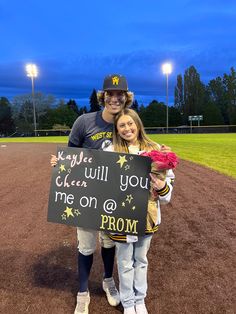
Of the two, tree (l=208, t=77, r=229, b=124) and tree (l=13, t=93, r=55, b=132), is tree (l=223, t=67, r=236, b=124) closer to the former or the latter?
tree (l=208, t=77, r=229, b=124)

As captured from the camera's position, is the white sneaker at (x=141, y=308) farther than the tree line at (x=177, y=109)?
No

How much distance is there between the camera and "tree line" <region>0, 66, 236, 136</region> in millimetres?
82631

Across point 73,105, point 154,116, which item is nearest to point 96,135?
point 154,116

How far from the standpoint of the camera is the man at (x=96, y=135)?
3.30m

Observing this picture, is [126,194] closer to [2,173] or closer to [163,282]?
[163,282]

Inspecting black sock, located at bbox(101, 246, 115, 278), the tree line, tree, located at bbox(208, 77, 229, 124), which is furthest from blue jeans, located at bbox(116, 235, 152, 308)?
tree, located at bbox(208, 77, 229, 124)

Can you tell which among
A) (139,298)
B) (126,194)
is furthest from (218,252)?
(126,194)

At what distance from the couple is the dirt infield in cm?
28

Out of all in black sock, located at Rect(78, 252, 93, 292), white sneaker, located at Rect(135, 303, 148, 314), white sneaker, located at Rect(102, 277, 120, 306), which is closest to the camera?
white sneaker, located at Rect(135, 303, 148, 314)

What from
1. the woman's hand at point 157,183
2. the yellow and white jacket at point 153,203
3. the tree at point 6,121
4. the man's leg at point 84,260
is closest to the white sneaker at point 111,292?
the man's leg at point 84,260

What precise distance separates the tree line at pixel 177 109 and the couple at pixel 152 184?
7729 centimetres

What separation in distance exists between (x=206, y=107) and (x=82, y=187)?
274ft

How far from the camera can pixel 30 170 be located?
12477 mm

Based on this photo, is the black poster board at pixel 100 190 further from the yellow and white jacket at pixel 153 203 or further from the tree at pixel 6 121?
the tree at pixel 6 121
